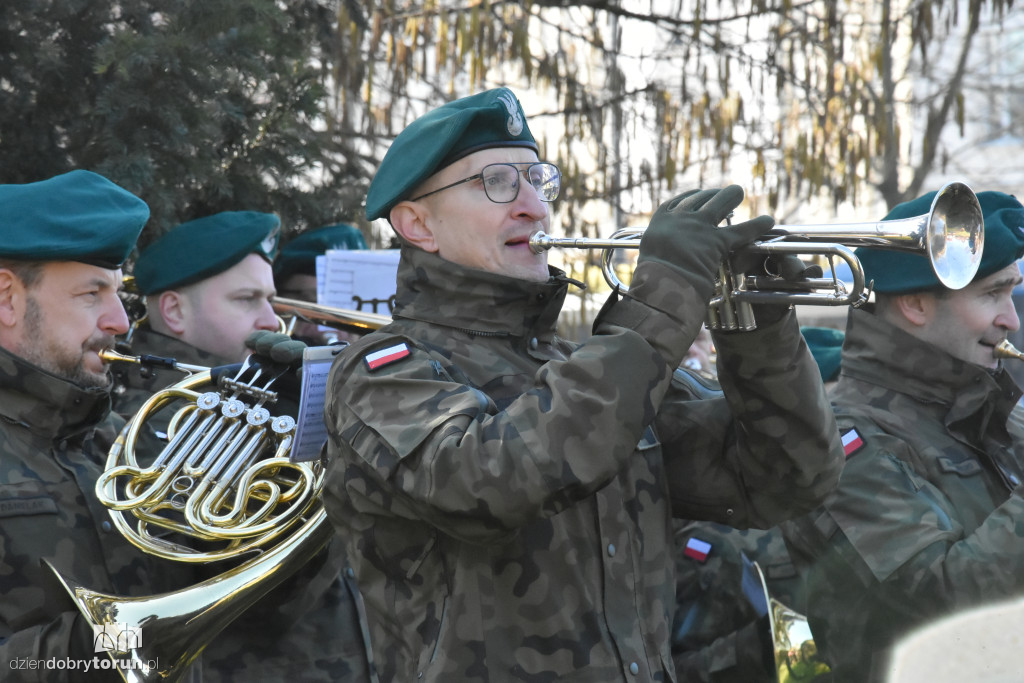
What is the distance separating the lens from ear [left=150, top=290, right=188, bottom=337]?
479cm

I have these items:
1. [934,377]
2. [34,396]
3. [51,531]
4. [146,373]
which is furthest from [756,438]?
[146,373]

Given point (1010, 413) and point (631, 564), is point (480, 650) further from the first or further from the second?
point (1010, 413)

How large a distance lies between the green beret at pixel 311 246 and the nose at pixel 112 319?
195 cm

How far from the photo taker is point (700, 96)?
7.39 metres

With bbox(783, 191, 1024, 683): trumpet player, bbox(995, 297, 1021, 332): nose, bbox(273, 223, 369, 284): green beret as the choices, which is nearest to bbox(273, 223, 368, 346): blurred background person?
bbox(273, 223, 369, 284): green beret

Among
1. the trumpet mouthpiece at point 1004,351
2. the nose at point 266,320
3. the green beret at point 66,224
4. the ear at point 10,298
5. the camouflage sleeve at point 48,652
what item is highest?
the green beret at point 66,224

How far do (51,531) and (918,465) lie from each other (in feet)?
7.90

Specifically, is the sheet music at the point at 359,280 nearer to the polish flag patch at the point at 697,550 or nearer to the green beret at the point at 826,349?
the polish flag patch at the point at 697,550

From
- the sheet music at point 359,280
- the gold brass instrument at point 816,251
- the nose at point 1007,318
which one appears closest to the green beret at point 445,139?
the gold brass instrument at point 816,251

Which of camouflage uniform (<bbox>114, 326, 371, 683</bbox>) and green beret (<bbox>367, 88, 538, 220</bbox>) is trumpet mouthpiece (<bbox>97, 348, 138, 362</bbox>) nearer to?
camouflage uniform (<bbox>114, 326, 371, 683</bbox>)

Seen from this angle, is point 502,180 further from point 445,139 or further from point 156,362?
point 156,362

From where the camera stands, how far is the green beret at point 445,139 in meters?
2.75

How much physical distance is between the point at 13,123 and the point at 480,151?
2785 mm

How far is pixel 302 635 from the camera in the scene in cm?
379
